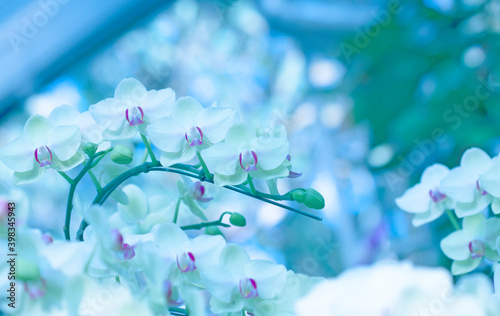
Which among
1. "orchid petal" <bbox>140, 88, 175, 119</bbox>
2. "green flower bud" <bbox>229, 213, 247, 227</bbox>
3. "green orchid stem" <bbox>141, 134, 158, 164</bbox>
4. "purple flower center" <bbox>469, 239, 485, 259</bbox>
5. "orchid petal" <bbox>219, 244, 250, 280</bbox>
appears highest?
"orchid petal" <bbox>140, 88, 175, 119</bbox>

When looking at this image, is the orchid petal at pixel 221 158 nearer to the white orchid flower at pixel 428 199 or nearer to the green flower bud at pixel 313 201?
the green flower bud at pixel 313 201

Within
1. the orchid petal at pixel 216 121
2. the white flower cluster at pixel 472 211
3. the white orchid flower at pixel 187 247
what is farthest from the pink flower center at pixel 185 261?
the white flower cluster at pixel 472 211

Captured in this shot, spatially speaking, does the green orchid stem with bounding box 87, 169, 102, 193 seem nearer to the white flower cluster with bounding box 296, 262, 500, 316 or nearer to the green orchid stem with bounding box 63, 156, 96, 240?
the green orchid stem with bounding box 63, 156, 96, 240

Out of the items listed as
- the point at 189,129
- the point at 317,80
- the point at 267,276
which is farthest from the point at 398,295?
the point at 317,80

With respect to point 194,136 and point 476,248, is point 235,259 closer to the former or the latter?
point 194,136

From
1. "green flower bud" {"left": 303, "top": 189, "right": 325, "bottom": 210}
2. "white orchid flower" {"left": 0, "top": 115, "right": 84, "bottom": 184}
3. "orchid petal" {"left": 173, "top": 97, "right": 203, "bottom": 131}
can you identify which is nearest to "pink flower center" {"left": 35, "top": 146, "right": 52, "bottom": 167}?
"white orchid flower" {"left": 0, "top": 115, "right": 84, "bottom": 184}
